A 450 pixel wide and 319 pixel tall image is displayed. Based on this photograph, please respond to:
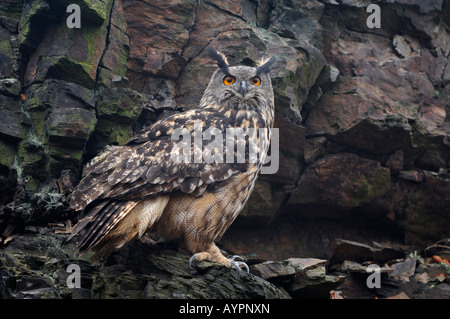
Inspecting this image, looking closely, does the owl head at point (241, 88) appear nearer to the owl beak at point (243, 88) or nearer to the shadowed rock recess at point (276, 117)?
the owl beak at point (243, 88)

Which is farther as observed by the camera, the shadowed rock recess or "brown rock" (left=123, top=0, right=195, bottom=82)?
"brown rock" (left=123, top=0, right=195, bottom=82)

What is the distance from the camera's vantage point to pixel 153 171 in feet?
11.2

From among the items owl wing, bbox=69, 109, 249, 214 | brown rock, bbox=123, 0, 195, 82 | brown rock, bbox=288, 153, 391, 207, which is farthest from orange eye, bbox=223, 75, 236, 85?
brown rock, bbox=288, 153, 391, 207

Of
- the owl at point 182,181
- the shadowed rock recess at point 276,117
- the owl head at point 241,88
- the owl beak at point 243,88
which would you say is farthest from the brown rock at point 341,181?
the owl beak at point 243,88

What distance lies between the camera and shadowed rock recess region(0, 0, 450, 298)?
3902 mm

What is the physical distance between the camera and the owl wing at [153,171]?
330 cm

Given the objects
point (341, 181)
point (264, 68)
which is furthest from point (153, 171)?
point (341, 181)

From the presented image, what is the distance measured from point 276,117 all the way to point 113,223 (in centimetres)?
274

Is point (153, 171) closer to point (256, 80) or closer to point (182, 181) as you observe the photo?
point (182, 181)

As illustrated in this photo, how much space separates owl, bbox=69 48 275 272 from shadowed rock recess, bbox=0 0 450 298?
0.96 ft

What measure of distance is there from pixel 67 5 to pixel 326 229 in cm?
432

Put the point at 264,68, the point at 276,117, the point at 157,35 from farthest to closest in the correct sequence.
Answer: the point at 157,35
the point at 276,117
the point at 264,68

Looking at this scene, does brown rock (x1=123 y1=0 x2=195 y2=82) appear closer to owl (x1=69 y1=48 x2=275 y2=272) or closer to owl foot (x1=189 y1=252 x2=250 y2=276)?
owl (x1=69 y1=48 x2=275 y2=272)

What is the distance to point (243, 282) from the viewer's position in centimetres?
332
